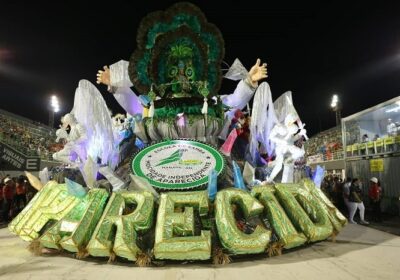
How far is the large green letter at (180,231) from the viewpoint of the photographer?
480cm

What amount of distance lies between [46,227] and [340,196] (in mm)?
10425

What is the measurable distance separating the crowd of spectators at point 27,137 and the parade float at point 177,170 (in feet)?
32.4

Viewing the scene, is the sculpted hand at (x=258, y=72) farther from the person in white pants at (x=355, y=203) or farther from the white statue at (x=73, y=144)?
the white statue at (x=73, y=144)

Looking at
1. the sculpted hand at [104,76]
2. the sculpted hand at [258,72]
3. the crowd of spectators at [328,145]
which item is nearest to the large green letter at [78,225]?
the sculpted hand at [104,76]

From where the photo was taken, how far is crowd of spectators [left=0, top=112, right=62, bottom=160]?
1753 centimetres

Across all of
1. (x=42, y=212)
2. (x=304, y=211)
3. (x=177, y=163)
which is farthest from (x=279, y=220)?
(x=42, y=212)

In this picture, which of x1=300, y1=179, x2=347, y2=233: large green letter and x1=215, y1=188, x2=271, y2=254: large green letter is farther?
x1=300, y1=179, x2=347, y2=233: large green letter

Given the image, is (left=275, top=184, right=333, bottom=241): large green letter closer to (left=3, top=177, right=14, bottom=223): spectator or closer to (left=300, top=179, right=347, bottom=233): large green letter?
(left=300, top=179, right=347, bottom=233): large green letter

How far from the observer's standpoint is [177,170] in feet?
22.4

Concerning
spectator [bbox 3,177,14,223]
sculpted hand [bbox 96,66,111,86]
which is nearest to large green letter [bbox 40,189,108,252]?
sculpted hand [bbox 96,66,111,86]

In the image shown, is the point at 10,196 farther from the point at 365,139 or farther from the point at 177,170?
the point at 365,139

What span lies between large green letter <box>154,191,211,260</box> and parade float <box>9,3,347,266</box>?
0.06ft

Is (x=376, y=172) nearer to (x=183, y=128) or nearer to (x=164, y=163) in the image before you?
(x=183, y=128)

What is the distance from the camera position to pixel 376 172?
41.0 ft
